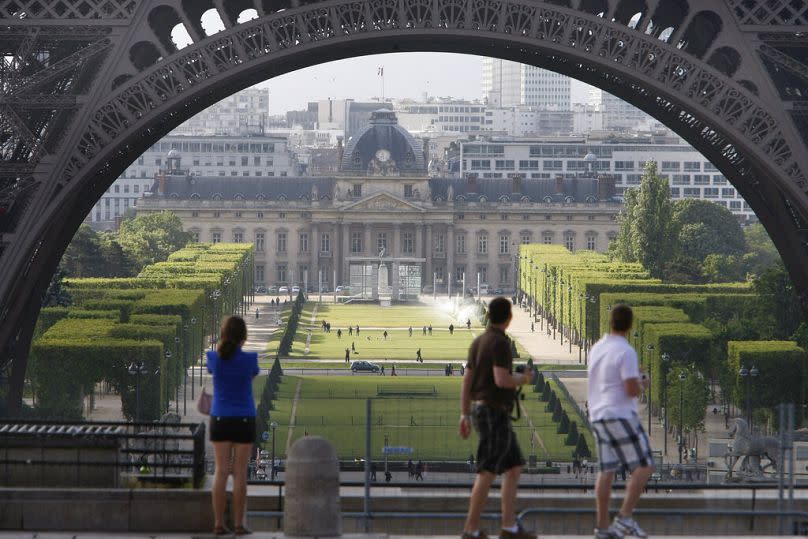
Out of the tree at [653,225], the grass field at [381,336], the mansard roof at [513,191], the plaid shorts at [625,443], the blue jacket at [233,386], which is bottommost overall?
the plaid shorts at [625,443]

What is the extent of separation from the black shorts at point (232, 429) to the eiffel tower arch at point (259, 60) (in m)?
21.5

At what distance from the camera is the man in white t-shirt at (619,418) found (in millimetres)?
21125

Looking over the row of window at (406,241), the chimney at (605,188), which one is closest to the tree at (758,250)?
the chimney at (605,188)

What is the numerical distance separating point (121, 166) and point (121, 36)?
541cm

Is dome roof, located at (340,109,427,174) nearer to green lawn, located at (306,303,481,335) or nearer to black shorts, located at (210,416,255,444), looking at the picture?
green lawn, located at (306,303,481,335)

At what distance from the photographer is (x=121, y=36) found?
42562mm

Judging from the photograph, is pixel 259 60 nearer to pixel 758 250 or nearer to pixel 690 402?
pixel 690 402

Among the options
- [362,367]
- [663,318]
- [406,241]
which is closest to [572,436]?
[663,318]

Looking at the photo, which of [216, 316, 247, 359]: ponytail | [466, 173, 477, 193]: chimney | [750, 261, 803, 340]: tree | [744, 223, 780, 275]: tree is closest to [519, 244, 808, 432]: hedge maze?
[750, 261, 803, 340]: tree

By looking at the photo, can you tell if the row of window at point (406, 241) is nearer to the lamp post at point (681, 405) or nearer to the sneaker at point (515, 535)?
the lamp post at point (681, 405)

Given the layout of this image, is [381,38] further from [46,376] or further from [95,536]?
[46,376]

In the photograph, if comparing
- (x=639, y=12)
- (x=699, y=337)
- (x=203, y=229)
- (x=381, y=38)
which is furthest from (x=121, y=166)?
(x=203, y=229)

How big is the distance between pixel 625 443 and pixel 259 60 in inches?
915

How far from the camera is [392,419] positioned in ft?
224
